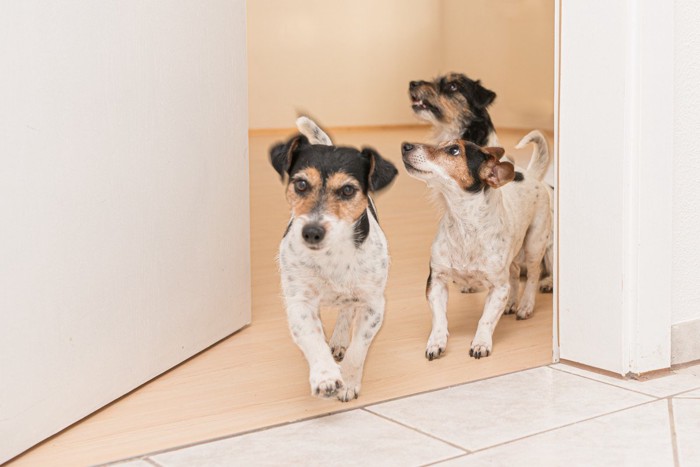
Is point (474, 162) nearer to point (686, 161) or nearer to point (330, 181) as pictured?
point (686, 161)

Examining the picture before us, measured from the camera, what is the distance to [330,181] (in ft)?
6.49

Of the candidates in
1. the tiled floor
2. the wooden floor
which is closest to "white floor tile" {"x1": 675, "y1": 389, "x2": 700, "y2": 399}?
the tiled floor

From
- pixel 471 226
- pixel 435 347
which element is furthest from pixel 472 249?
pixel 435 347

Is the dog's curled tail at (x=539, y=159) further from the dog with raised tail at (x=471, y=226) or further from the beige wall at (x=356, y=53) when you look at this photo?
the beige wall at (x=356, y=53)

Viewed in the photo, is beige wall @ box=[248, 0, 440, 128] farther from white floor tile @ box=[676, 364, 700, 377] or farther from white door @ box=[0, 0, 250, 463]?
white floor tile @ box=[676, 364, 700, 377]

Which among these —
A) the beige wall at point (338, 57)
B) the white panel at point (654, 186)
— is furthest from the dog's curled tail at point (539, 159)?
the beige wall at point (338, 57)

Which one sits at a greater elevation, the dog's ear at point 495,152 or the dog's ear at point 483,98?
the dog's ear at point 483,98

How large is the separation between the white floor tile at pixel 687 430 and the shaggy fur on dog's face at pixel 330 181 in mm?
834

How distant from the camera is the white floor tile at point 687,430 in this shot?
1.67 m

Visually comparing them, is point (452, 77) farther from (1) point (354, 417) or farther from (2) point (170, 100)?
(1) point (354, 417)

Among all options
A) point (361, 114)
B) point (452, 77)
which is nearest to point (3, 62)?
point (452, 77)

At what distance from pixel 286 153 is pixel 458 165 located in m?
0.66

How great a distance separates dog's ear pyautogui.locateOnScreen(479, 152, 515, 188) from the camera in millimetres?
2490

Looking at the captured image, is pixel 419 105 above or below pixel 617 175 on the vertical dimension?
above
